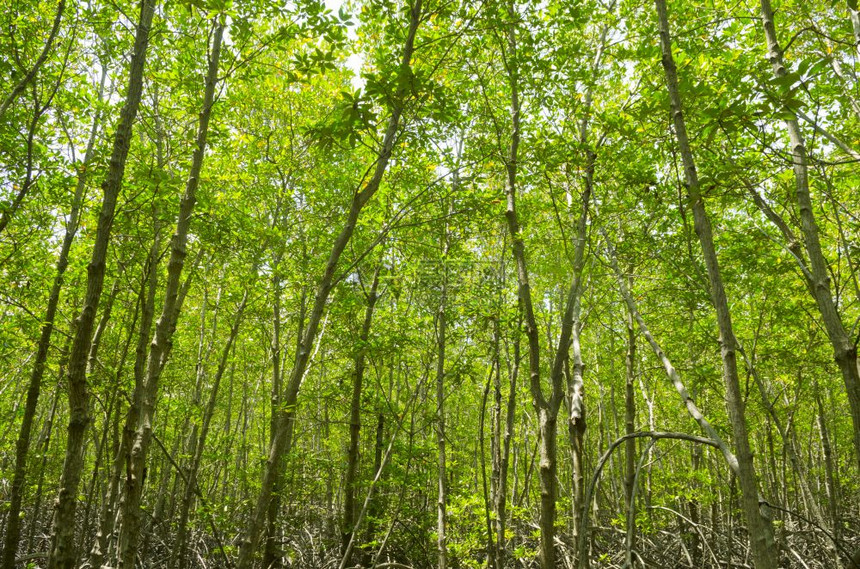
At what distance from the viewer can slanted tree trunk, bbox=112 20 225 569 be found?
3225mm

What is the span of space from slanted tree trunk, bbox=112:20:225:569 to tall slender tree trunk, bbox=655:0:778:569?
9.96 feet

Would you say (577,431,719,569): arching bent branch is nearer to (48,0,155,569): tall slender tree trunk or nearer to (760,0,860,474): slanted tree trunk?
(760,0,860,474): slanted tree trunk

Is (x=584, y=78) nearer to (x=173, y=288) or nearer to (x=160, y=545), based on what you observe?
(x=173, y=288)

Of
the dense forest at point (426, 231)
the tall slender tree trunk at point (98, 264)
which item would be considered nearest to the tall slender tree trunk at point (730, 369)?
the dense forest at point (426, 231)

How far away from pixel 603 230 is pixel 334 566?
303 inches

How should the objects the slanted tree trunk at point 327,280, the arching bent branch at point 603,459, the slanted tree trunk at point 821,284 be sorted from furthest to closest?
1. the slanted tree trunk at point 327,280
2. the slanted tree trunk at point 821,284
3. the arching bent branch at point 603,459

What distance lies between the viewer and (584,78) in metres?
4.10

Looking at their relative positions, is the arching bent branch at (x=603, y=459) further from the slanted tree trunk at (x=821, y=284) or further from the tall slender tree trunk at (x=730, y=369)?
the slanted tree trunk at (x=821, y=284)

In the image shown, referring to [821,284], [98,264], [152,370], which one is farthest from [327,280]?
[821,284]

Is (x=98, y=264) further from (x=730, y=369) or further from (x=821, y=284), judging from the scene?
(x=821, y=284)

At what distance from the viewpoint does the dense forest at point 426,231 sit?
271cm

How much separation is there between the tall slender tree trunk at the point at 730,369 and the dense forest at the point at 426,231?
1cm

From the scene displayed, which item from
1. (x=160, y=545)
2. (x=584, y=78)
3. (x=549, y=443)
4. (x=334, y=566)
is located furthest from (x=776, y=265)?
(x=160, y=545)

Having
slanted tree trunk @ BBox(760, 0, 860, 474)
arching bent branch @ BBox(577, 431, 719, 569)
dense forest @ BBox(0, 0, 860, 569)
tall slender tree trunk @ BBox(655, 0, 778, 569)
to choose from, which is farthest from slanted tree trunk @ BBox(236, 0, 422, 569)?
slanted tree trunk @ BBox(760, 0, 860, 474)
